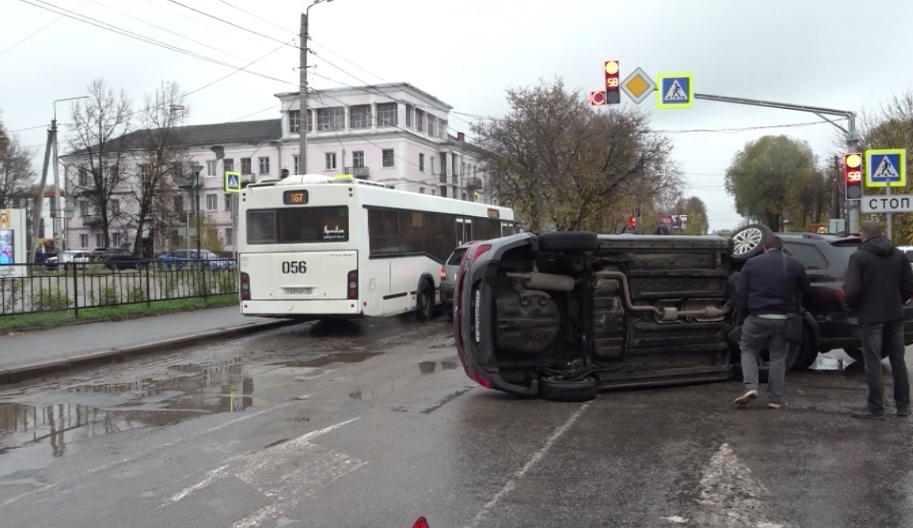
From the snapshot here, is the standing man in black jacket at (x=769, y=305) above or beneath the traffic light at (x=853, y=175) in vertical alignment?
beneath

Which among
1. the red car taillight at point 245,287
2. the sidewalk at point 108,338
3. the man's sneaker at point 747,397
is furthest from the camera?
the red car taillight at point 245,287

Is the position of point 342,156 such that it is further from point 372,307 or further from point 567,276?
point 567,276

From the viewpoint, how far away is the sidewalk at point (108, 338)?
1080 cm

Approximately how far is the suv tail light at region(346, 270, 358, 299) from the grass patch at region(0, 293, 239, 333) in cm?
554

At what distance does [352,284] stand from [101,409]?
20.4 feet

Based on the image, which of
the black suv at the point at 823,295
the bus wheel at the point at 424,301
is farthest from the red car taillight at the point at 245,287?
the black suv at the point at 823,295

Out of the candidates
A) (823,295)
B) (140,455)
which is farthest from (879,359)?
(140,455)

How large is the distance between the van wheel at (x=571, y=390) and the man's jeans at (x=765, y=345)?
Answer: 60.4 inches

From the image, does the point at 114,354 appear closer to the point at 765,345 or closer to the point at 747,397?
the point at 747,397

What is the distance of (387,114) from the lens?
224 feet

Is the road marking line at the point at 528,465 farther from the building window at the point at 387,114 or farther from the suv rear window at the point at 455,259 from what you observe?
the building window at the point at 387,114

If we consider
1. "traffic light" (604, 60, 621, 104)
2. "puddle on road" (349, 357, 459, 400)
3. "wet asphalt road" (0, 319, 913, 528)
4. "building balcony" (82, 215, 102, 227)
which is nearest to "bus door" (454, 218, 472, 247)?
"traffic light" (604, 60, 621, 104)

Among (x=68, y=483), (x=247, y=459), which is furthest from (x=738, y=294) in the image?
(x=68, y=483)

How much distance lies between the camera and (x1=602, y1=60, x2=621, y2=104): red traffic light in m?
16.7
